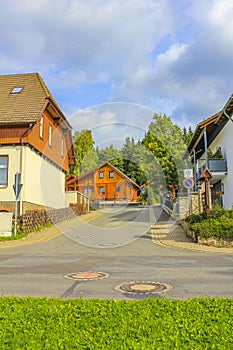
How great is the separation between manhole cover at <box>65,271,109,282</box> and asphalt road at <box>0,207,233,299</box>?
0.19 metres

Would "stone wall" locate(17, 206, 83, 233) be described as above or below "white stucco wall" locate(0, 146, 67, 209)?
below

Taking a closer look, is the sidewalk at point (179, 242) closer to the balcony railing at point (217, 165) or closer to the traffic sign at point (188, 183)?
the traffic sign at point (188, 183)

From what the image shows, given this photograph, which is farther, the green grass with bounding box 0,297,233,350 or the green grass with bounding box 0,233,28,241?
the green grass with bounding box 0,233,28,241

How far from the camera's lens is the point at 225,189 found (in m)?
26.1

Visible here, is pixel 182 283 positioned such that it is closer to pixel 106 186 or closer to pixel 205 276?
pixel 205 276

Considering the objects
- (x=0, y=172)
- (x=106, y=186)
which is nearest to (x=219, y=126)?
(x=0, y=172)

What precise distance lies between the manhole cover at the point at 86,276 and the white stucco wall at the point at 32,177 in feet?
40.5

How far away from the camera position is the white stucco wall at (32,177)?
801 inches

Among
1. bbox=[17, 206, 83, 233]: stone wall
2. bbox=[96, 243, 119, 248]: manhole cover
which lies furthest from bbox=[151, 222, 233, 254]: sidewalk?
bbox=[17, 206, 83, 233]: stone wall

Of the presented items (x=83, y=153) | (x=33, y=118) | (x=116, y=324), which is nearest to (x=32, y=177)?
(x=33, y=118)

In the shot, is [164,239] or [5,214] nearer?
[164,239]

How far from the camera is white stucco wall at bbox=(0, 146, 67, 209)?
66.7 ft

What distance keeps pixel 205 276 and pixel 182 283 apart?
106 cm

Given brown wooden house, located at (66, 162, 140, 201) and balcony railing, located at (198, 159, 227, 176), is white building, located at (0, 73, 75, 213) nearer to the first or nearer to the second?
balcony railing, located at (198, 159, 227, 176)
